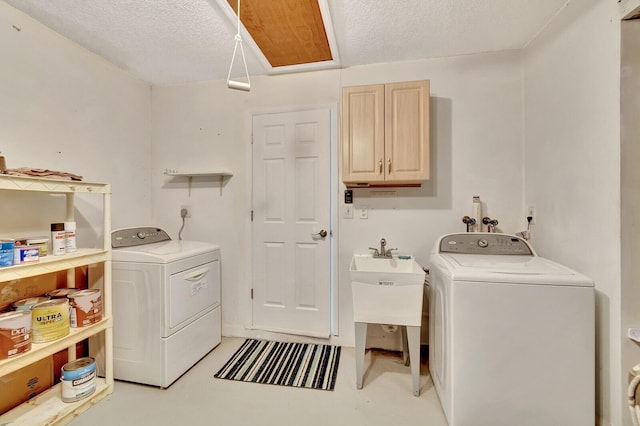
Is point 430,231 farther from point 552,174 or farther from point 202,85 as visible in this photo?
point 202,85

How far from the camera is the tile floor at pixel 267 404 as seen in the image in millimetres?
1535

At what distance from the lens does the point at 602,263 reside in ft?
4.38

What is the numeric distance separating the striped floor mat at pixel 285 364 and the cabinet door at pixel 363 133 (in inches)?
57.6

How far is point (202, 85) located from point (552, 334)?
10.6ft

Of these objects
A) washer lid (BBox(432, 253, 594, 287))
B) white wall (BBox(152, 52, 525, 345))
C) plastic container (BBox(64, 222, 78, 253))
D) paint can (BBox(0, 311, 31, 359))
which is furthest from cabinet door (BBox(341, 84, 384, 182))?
paint can (BBox(0, 311, 31, 359))

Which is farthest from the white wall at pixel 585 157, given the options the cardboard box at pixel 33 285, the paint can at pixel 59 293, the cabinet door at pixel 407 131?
the cardboard box at pixel 33 285

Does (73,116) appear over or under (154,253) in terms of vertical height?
over

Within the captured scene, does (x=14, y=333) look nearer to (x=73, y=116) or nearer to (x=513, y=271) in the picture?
(x=73, y=116)

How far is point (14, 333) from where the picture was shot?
1.32 meters

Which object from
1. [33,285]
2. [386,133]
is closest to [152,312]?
[33,285]

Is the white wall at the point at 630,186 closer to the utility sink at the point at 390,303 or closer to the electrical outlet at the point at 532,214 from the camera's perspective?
the electrical outlet at the point at 532,214

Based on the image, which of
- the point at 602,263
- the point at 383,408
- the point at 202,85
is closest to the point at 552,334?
the point at 602,263

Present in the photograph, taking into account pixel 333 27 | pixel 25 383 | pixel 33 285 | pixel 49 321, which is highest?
pixel 333 27

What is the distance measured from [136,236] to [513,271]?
266 cm
